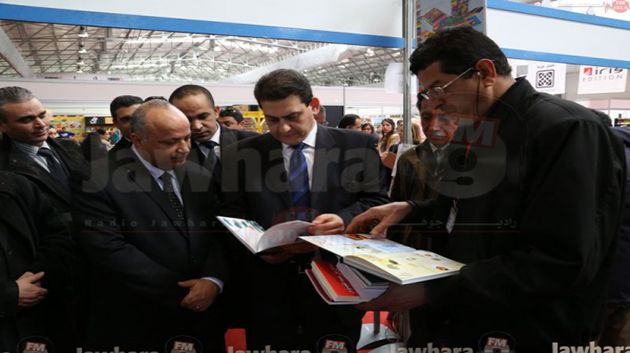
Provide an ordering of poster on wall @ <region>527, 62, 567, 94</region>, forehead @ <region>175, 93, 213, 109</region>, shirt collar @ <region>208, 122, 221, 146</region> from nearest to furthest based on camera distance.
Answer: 1. forehead @ <region>175, 93, 213, 109</region>
2. shirt collar @ <region>208, 122, 221, 146</region>
3. poster on wall @ <region>527, 62, 567, 94</region>

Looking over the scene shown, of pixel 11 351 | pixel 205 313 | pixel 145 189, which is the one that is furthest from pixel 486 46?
pixel 11 351

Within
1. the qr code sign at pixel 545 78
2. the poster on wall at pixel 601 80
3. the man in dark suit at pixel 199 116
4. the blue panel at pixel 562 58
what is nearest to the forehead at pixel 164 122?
the man in dark suit at pixel 199 116

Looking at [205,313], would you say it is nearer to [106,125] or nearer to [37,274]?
[37,274]

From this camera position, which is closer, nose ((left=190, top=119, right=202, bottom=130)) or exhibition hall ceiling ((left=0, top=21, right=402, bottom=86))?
nose ((left=190, top=119, right=202, bottom=130))

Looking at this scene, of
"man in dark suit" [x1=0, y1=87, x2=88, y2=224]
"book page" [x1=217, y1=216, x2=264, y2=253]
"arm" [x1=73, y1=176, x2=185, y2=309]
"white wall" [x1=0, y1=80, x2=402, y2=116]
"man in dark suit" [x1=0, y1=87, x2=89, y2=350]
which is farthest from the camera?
"white wall" [x1=0, y1=80, x2=402, y2=116]

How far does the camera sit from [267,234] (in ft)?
3.91

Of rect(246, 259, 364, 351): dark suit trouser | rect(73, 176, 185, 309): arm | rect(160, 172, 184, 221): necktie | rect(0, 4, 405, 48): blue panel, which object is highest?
rect(0, 4, 405, 48): blue panel

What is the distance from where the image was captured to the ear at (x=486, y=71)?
1.09 metres

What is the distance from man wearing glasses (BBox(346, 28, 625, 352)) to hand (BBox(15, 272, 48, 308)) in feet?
4.38

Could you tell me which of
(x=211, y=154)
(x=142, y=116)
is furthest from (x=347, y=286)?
(x=211, y=154)

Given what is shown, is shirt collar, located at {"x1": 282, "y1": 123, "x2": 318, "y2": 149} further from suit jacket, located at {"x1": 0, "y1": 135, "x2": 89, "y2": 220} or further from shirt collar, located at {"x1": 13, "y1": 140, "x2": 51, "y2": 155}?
shirt collar, located at {"x1": 13, "y1": 140, "x2": 51, "y2": 155}

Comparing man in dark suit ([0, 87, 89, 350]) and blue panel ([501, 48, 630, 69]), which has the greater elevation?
blue panel ([501, 48, 630, 69])

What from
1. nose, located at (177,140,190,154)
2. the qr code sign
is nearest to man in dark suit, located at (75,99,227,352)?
nose, located at (177,140,190,154)

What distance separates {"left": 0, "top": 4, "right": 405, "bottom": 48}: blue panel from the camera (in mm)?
1894
